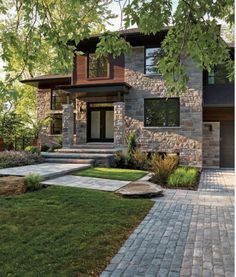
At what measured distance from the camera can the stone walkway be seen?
905 cm

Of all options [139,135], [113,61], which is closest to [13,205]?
[139,135]

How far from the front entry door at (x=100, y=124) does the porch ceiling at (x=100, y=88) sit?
163 cm

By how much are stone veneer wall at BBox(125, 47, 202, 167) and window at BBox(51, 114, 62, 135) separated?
6002mm

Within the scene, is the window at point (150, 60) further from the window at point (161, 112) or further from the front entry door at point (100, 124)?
the front entry door at point (100, 124)

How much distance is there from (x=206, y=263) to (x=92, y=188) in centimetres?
509

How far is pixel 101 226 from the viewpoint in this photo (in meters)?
5.45

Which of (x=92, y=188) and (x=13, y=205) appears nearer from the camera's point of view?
(x=13, y=205)

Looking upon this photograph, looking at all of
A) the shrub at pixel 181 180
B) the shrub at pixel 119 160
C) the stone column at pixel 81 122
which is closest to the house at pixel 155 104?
the stone column at pixel 81 122

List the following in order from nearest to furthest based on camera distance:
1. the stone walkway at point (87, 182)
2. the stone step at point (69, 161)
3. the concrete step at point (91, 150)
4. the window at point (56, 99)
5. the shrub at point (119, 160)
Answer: the stone walkway at point (87, 182) → the stone step at point (69, 161) → the shrub at point (119, 160) → the concrete step at point (91, 150) → the window at point (56, 99)

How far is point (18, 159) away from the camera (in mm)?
13633

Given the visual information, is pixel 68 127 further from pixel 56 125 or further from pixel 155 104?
pixel 155 104

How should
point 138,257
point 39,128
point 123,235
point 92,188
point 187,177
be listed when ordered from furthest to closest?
point 39,128
point 187,177
point 92,188
point 123,235
point 138,257

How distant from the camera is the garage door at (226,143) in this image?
1681cm

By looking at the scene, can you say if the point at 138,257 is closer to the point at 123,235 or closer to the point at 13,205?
the point at 123,235
